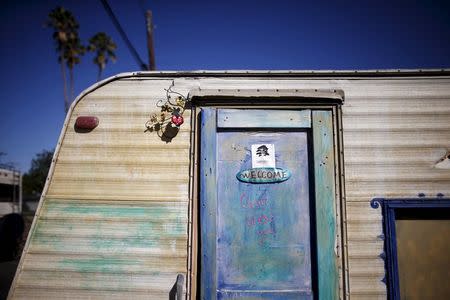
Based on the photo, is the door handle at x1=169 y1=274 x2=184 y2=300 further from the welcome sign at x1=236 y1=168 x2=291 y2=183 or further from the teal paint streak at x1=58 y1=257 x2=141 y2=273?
the welcome sign at x1=236 y1=168 x2=291 y2=183

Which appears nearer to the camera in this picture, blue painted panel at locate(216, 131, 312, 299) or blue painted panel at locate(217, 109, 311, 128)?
blue painted panel at locate(216, 131, 312, 299)

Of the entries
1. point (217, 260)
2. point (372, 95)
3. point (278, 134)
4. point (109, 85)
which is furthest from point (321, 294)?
point (109, 85)

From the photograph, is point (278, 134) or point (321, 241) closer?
point (321, 241)

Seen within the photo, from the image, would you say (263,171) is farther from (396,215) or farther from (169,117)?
(396,215)

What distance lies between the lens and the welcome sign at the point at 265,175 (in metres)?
2.92

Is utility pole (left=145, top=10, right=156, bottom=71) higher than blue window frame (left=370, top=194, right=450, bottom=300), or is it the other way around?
utility pole (left=145, top=10, right=156, bottom=71)

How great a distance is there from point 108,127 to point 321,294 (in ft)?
8.36

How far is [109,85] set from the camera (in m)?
3.19

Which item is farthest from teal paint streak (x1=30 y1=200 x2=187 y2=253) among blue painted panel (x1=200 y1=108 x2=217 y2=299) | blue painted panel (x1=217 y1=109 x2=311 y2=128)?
blue painted panel (x1=217 y1=109 x2=311 y2=128)

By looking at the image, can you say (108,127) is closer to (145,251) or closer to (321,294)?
(145,251)

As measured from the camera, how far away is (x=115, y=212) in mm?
2938

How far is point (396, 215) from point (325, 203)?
707 mm

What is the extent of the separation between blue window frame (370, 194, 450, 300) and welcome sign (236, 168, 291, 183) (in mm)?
861

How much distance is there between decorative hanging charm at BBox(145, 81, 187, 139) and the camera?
3.05 meters
